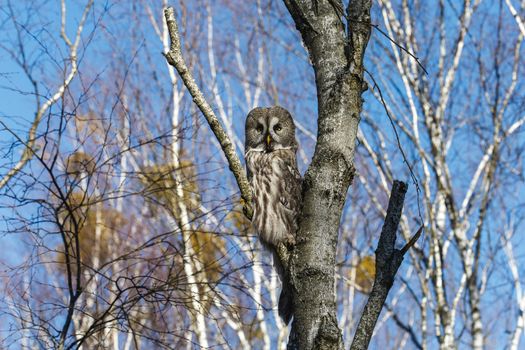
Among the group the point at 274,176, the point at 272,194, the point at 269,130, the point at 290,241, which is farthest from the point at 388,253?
the point at 269,130

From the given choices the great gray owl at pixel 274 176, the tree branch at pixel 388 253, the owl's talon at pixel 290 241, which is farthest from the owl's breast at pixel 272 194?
the tree branch at pixel 388 253

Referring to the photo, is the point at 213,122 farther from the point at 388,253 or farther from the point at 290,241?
the point at 388,253

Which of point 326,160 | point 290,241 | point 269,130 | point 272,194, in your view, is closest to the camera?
point 326,160

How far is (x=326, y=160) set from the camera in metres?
2.55

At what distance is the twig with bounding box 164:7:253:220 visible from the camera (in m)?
2.67

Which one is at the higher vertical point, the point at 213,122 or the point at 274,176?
the point at 274,176

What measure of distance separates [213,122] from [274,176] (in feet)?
5.09

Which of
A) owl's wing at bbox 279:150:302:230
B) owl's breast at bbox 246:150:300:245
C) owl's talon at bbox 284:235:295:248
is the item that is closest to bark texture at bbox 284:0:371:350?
owl's talon at bbox 284:235:295:248

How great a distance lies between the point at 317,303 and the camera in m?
2.38

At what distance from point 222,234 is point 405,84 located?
205 inches

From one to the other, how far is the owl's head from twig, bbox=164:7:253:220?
1863 millimetres

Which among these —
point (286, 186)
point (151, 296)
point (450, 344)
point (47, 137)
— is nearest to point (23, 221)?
point (47, 137)

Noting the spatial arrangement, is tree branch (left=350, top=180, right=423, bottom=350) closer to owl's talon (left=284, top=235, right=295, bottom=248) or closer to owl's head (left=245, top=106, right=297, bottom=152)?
owl's talon (left=284, top=235, right=295, bottom=248)

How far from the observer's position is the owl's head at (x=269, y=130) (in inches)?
187
